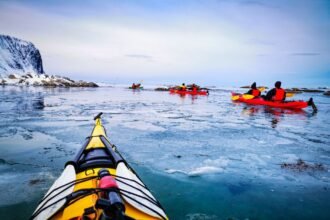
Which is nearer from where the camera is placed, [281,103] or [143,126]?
[143,126]

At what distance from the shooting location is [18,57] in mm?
86625

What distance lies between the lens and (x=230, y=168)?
5.20 meters

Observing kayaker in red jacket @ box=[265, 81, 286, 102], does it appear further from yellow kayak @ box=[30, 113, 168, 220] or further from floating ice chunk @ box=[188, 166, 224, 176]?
yellow kayak @ box=[30, 113, 168, 220]

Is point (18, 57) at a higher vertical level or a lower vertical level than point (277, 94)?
higher

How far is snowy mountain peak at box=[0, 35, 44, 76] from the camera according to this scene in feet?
250

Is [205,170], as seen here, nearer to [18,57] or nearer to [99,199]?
[99,199]

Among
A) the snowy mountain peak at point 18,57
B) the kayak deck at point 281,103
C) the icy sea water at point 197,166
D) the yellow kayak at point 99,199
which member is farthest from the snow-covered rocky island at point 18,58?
the yellow kayak at point 99,199

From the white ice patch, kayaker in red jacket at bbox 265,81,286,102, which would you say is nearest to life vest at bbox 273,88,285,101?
kayaker in red jacket at bbox 265,81,286,102

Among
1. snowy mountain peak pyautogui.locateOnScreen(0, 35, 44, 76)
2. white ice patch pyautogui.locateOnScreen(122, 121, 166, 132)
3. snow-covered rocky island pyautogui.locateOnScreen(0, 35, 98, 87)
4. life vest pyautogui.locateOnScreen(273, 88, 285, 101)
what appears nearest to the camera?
white ice patch pyautogui.locateOnScreen(122, 121, 166, 132)

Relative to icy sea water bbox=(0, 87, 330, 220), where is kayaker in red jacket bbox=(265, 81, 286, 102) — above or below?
above

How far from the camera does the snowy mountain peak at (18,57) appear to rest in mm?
76281

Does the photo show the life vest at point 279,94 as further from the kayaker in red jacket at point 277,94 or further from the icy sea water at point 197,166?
the icy sea water at point 197,166

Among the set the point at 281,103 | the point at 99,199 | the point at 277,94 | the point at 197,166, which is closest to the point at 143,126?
the point at 197,166

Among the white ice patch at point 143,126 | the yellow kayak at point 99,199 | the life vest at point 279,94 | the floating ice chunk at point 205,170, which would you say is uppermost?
the life vest at point 279,94
